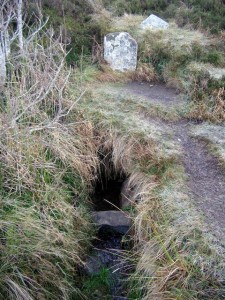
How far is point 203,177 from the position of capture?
424 cm

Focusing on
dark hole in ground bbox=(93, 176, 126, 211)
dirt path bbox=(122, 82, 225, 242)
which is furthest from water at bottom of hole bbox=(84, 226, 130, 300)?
dirt path bbox=(122, 82, 225, 242)

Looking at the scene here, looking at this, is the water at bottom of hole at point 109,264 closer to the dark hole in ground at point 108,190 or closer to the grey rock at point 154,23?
the dark hole in ground at point 108,190

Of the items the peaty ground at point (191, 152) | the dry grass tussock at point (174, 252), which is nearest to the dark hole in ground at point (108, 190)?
the peaty ground at point (191, 152)

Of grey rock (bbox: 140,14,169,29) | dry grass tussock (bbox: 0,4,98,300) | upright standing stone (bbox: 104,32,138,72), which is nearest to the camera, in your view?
dry grass tussock (bbox: 0,4,98,300)

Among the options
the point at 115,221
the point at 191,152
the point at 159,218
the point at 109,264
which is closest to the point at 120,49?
the point at 191,152

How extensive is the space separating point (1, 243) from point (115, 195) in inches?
83.5

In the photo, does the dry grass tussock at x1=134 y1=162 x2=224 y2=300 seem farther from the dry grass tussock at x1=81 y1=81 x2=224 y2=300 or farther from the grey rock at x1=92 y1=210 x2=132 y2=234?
the grey rock at x1=92 y1=210 x2=132 y2=234

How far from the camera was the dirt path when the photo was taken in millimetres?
3596

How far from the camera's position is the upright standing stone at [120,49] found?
6.79 metres

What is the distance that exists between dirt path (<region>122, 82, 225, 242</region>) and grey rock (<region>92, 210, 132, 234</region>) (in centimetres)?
79

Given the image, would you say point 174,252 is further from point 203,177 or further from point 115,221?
point 203,177

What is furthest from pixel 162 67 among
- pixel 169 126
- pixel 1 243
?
pixel 1 243

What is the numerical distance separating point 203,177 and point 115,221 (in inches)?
45.9

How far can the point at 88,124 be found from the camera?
480 cm
